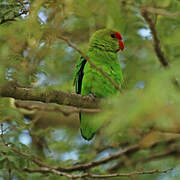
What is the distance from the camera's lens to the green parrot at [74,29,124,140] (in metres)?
4.04

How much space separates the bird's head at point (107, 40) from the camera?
449 cm

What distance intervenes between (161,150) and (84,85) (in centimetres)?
208

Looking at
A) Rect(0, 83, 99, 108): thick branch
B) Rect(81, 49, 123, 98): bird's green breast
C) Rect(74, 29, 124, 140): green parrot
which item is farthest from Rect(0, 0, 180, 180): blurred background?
Rect(81, 49, 123, 98): bird's green breast

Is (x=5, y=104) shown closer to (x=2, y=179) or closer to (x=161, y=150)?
(x=2, y=179)

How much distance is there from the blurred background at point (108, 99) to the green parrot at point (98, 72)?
0.19 metres

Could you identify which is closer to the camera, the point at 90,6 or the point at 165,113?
the point at 165,113

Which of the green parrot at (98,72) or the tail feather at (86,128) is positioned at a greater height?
the green parrot at (98,72)

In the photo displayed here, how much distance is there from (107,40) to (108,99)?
10.4 ft

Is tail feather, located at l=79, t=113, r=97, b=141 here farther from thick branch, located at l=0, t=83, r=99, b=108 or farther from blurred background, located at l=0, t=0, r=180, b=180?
thick branch, located at l=0, t=83, r=99, b=108

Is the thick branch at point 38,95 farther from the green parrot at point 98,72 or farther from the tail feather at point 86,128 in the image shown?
the tail feather at point 86,128

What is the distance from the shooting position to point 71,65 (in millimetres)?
5707

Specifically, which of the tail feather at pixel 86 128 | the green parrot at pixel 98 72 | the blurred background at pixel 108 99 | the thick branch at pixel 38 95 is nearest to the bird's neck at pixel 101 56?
the green parrot at pixel 98 72

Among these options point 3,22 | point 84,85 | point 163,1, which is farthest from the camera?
point 84,85

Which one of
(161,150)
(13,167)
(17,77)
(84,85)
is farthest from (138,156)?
(17,77)
